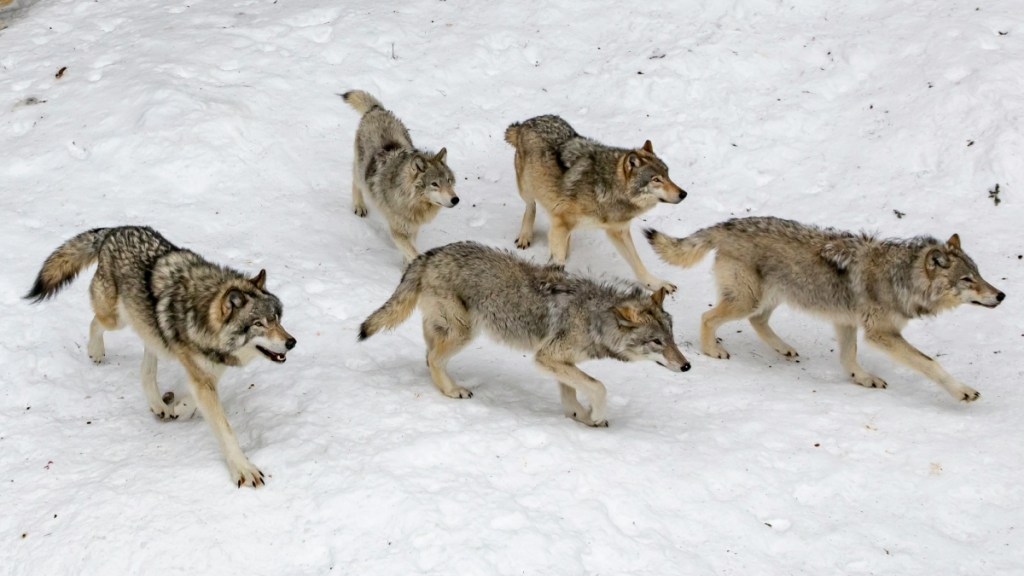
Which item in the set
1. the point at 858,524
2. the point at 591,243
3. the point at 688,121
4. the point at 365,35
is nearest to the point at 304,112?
the point at 365,35

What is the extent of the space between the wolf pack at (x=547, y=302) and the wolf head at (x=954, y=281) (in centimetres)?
1

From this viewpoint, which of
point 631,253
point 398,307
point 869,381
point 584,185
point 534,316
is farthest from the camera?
point 631,253

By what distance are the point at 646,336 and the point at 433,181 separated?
4.28 metres

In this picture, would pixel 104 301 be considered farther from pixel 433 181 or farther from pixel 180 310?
pixel 433 181

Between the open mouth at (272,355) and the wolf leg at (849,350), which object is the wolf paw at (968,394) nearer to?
the wolf leg at (849,350)

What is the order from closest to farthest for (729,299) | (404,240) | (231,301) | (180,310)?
(231,301)
(180,310)
(729,299)
(404,240)

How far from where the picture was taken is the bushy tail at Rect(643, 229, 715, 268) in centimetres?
938

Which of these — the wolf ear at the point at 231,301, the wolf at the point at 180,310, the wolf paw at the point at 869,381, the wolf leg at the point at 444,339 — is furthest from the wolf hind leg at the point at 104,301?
the wolf paw at the point at 869,381

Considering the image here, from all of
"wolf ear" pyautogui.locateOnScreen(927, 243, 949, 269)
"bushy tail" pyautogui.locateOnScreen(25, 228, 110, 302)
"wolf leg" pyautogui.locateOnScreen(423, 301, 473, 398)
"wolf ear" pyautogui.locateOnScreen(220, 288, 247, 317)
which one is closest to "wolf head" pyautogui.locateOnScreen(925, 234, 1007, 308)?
"wolf ear" pyautogui.locateOnScreen(927, 243, 949, 269)

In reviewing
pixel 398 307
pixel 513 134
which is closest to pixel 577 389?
pixel 398 307

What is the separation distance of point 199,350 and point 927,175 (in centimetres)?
912

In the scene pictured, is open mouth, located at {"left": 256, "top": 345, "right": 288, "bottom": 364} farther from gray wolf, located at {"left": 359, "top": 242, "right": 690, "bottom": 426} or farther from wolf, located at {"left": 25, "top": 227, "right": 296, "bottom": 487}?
gray wolf, located at {"left": 359, "top": 242, "right": 690, "bottom": 426}

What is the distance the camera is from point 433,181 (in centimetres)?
1088

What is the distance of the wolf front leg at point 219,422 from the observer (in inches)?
258
